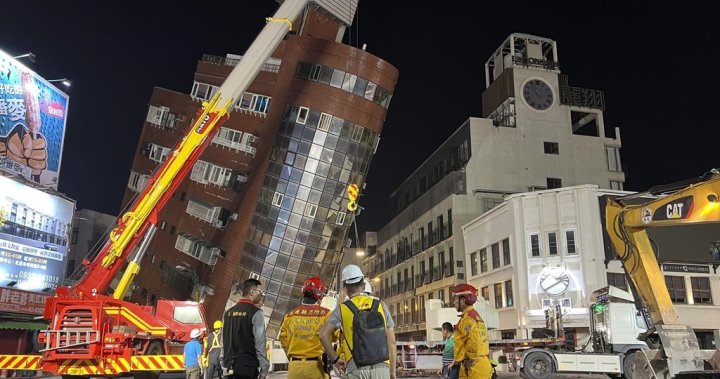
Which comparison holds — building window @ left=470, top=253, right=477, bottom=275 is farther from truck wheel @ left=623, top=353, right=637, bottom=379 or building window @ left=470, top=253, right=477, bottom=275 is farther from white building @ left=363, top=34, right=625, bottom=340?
truck wheel @ left=623, top=353, right=637, bottom=379

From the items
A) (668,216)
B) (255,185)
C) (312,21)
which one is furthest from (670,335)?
(312,21)

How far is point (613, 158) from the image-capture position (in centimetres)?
5525

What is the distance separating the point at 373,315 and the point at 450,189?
4749 cm

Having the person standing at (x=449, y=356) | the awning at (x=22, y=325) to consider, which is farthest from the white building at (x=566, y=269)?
the awning at (x=22, y=325)

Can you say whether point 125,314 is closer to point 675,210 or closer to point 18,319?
point 675,210

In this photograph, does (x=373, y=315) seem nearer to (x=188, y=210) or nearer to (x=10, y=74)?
(x=10, y=74)

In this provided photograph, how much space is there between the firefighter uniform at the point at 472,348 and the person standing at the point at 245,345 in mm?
2868

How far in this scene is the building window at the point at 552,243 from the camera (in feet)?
126

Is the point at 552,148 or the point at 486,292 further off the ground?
the point at 552,148

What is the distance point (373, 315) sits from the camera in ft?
20.5

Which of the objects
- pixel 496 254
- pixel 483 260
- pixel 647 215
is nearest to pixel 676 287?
pixel 496 254

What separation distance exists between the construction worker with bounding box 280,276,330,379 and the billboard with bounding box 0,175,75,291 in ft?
90.0

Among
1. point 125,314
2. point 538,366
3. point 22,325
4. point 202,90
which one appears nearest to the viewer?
point 125,314

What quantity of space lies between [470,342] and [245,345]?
10.4 feet
